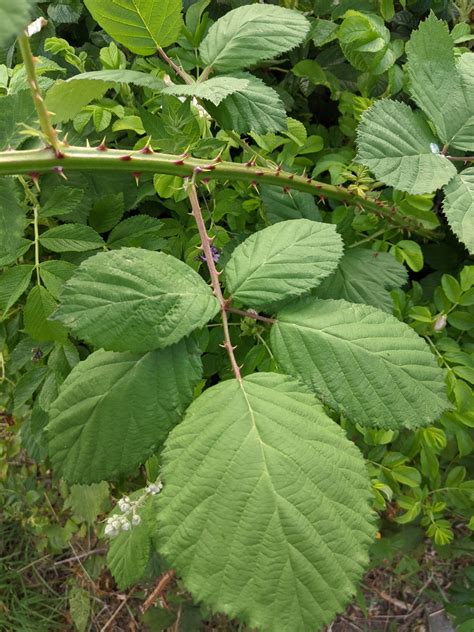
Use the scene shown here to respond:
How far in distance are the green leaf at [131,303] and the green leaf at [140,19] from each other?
43 centimetres

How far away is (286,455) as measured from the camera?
30.2 inches

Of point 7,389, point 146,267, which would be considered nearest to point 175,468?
point 146,267

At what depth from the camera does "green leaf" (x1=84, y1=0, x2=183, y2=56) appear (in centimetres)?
99

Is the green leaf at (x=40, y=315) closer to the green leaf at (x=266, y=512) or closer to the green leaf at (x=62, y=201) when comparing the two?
the green leaf at (x=62, y=201)

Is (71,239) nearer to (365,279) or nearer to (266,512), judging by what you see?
(365,279)

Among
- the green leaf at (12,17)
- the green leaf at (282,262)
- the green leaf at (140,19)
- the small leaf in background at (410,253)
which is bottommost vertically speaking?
the small leaf in background at (410,253)

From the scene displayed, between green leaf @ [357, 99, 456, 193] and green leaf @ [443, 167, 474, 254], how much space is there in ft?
0.09

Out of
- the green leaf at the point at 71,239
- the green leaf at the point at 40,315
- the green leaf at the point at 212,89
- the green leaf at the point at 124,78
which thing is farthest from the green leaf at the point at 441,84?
the green leaf at the point at 40,315

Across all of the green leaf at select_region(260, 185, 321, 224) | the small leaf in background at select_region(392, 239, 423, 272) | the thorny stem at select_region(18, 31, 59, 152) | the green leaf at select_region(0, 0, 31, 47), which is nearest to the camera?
the green leaf at select_region(0, 0, 31, 47)

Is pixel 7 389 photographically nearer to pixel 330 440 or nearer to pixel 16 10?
pixel 330 440

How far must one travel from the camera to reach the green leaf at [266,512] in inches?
28.1

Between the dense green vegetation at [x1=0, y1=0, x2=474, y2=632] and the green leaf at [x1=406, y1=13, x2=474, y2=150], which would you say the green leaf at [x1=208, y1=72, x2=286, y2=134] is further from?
the green leaf at [x1=406, y1=13, x2=474, y2=150]

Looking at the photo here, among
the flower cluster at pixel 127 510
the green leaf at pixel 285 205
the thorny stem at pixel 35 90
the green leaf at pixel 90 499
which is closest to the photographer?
the thorny stem at pixel 35 90

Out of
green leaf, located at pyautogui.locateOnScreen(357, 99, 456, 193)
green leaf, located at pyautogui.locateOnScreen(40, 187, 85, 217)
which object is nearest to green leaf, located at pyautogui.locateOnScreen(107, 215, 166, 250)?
green leaf, located at pyautogui.locateOnScreen(40, 187, 85, 217)
